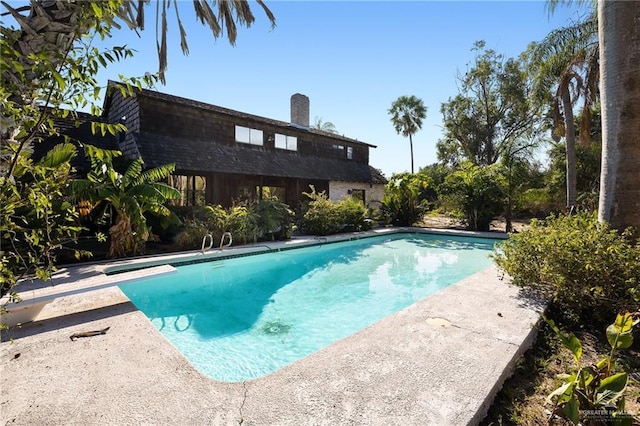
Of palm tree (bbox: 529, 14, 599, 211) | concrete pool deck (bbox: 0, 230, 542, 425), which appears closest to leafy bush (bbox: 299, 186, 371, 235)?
palm tree (bbox: 529, 14, 599, 211)

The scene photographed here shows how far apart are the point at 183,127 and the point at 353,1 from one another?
34.0 ft

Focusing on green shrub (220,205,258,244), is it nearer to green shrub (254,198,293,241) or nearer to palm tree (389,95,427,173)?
green shrub (254,198,293,241)

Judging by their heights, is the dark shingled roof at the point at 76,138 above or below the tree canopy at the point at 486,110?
below

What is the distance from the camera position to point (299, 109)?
2298 cm

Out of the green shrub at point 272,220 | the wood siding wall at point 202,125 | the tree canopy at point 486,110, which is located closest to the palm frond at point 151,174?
the green shrub at point 272,220

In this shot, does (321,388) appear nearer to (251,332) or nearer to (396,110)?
(251,332)

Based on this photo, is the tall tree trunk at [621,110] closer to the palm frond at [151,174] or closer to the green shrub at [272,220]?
the green shrub at [272,220]

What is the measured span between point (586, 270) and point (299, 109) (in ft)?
70.8

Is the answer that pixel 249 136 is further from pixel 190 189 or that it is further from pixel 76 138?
pixel 76 138

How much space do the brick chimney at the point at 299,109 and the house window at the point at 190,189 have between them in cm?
1060

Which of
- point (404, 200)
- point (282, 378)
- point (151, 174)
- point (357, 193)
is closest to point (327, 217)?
point (404, 200)

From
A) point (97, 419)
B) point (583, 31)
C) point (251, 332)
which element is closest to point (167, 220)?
point (251, 332)

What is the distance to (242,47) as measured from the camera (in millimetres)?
13930

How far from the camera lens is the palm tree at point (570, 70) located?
37.8 ft
